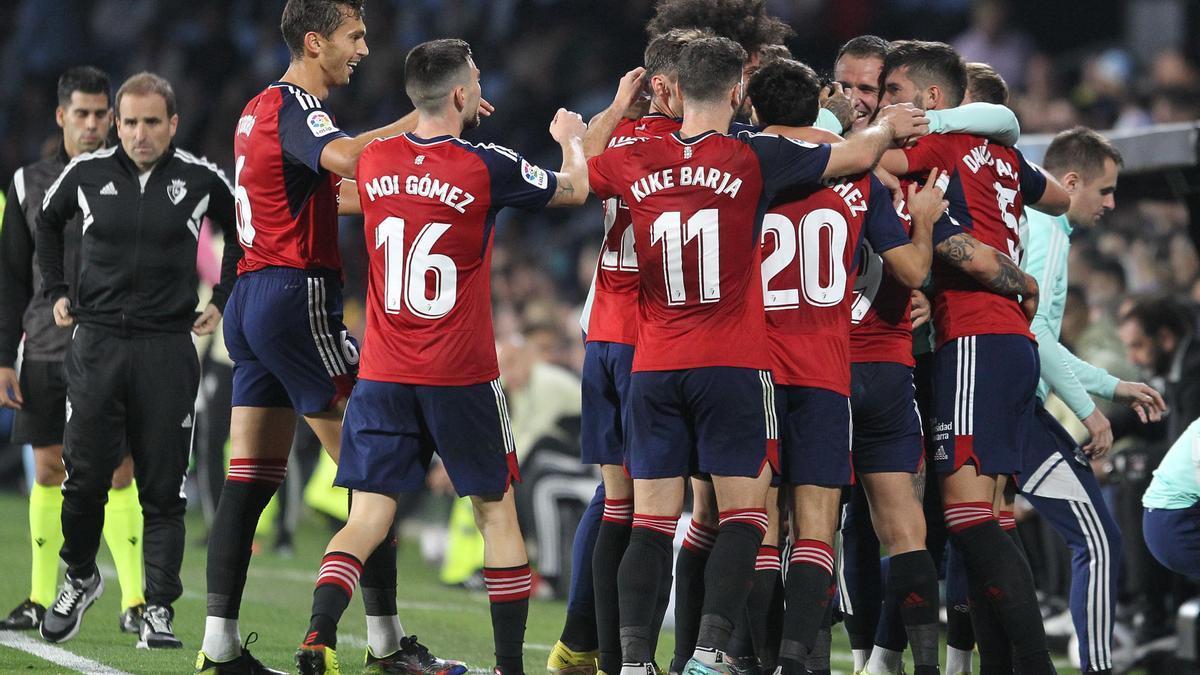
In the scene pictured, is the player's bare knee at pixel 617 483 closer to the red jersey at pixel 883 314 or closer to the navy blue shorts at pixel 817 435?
the navy blue shorts at pixel 817 435

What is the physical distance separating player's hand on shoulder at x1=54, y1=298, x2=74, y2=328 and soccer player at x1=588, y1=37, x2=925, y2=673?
2.80 m

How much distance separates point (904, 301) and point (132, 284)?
3283 mm

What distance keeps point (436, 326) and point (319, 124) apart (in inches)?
33.3

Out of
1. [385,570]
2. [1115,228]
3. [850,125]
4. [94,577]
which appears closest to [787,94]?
[850,125]

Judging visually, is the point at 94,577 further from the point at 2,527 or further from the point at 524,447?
the point at 2,527

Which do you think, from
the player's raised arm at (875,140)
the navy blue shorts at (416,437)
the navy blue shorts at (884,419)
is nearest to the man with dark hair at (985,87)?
the player's raised arm at (875,140)

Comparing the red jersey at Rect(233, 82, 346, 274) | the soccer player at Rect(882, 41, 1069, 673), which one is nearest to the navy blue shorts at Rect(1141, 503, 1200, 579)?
the soccer player at Rect(882, 41, 1069, 673)

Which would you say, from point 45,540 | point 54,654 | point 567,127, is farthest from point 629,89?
point 45,540

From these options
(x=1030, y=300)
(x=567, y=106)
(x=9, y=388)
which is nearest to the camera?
(x=1030, y=300)

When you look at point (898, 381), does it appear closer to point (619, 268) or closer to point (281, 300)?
point (619, 268)

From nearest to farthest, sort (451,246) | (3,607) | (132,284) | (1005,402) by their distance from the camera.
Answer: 1. (451,246)
2. (1005,402)
3. (132,284)
4. (3,607)

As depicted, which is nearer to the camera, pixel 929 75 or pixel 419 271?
pixel 419 271

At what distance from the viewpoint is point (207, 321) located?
693cm

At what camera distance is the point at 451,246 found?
5.31 meters
